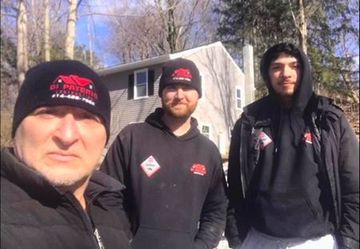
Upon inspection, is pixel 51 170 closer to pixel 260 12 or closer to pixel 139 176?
pixel 139 176

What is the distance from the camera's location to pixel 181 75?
7.63 feet

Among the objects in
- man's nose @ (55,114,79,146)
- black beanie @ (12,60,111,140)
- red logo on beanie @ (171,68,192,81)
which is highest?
red logo on beanie @ (171,68,192,81)

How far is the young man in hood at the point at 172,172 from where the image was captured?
7.35ft

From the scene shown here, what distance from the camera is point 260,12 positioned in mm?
2135

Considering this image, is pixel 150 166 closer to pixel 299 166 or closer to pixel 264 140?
pixel 264 140

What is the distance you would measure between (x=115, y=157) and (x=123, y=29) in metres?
0.76

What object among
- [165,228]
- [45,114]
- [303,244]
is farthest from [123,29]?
[303,244]

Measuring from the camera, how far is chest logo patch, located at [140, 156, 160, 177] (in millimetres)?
2271

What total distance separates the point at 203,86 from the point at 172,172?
660 mm

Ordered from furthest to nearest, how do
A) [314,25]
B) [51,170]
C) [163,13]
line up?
[314,25] → [163,13] → [51,170]

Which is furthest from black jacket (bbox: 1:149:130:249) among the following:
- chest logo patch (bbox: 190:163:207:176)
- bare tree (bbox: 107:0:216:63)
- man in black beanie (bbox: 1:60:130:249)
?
chest logo patch (bbox: 190:163:207:176)

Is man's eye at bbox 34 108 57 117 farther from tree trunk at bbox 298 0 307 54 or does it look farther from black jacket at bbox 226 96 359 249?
black jacket at bbox 226 96 359 249

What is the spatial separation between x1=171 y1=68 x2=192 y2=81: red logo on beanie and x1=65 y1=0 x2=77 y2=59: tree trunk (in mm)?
852

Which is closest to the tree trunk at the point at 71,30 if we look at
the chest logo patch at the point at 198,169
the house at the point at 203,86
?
the house at the point at 203,86
